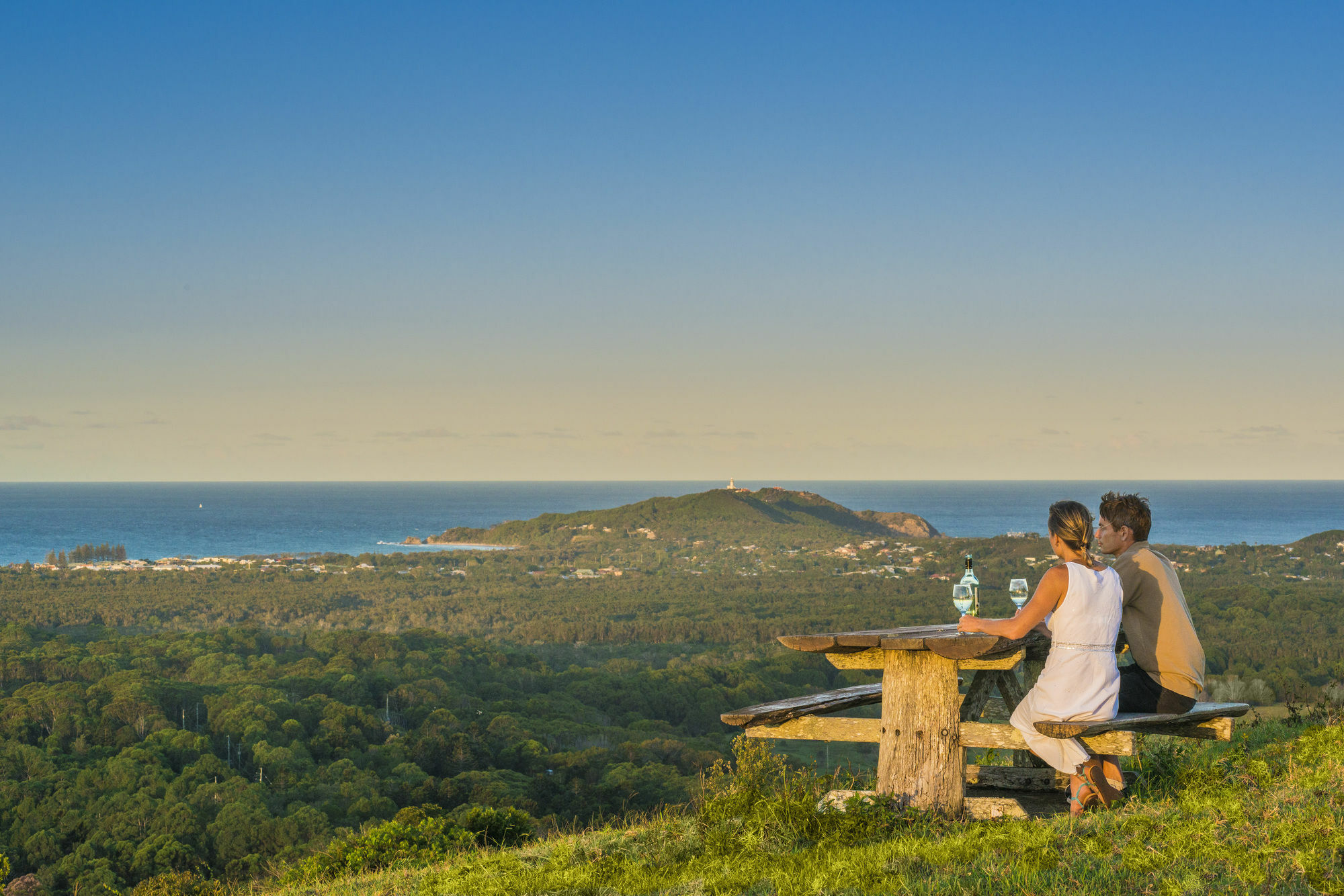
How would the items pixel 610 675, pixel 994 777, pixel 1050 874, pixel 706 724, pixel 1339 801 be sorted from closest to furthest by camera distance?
1. pixel 1050 874
2. pixel 1339 801
3. pixel 994 777
4. pixel 706 724
5. pixel 610 675

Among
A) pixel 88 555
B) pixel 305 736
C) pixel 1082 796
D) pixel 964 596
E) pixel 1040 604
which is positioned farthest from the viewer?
pixel 88 555

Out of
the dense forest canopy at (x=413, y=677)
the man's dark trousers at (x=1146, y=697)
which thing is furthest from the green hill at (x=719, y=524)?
the man's dark trousers at (x=1146, y=697)

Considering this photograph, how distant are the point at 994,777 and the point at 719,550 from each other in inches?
4773

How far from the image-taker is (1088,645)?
5168 mm

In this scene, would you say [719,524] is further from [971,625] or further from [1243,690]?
[971,625]

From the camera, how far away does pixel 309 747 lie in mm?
38906

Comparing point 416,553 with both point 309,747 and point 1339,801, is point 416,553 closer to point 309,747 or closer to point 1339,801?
point 309,747

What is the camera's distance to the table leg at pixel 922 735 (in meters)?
5.44

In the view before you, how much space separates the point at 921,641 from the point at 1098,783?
115 centimetres

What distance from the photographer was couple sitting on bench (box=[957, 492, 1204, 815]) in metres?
5.14

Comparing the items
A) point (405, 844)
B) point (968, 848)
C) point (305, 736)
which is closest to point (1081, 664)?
point (968, 848)

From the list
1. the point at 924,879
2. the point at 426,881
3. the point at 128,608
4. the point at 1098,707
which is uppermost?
the point at 1098,707

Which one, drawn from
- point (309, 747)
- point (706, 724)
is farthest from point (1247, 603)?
point (309, 747)

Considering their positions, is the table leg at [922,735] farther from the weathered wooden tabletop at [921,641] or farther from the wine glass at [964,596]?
the wine glass at [964,596]
